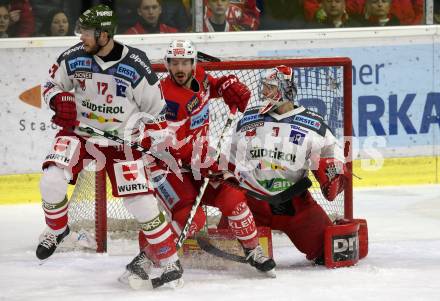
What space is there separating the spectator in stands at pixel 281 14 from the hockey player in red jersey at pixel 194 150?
82.3 inches

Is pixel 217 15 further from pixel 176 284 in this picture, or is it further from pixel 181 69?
pixel 176 284

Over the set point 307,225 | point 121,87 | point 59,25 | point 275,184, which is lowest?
point 307,225

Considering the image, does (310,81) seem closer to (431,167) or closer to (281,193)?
(281,193)

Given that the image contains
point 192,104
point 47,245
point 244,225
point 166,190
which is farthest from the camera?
point 192,104

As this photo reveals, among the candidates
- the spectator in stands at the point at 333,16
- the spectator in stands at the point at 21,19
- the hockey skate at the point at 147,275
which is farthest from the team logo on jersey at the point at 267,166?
the spectator in stands at the point at 333,16

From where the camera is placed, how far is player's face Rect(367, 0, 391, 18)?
7574 millimetres

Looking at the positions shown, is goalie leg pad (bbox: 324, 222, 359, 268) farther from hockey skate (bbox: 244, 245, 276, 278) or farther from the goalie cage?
the goalie cage

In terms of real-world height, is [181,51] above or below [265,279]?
above

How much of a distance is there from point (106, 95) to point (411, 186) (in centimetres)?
325

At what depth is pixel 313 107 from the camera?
19.7 ft

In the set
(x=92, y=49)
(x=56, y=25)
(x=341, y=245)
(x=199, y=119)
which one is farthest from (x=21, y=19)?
(x=341, y=245)

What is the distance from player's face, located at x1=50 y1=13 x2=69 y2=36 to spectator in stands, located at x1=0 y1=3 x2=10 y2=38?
0.27m

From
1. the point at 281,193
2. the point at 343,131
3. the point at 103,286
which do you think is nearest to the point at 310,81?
the point at 343,131

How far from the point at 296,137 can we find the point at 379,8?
8.93ft
